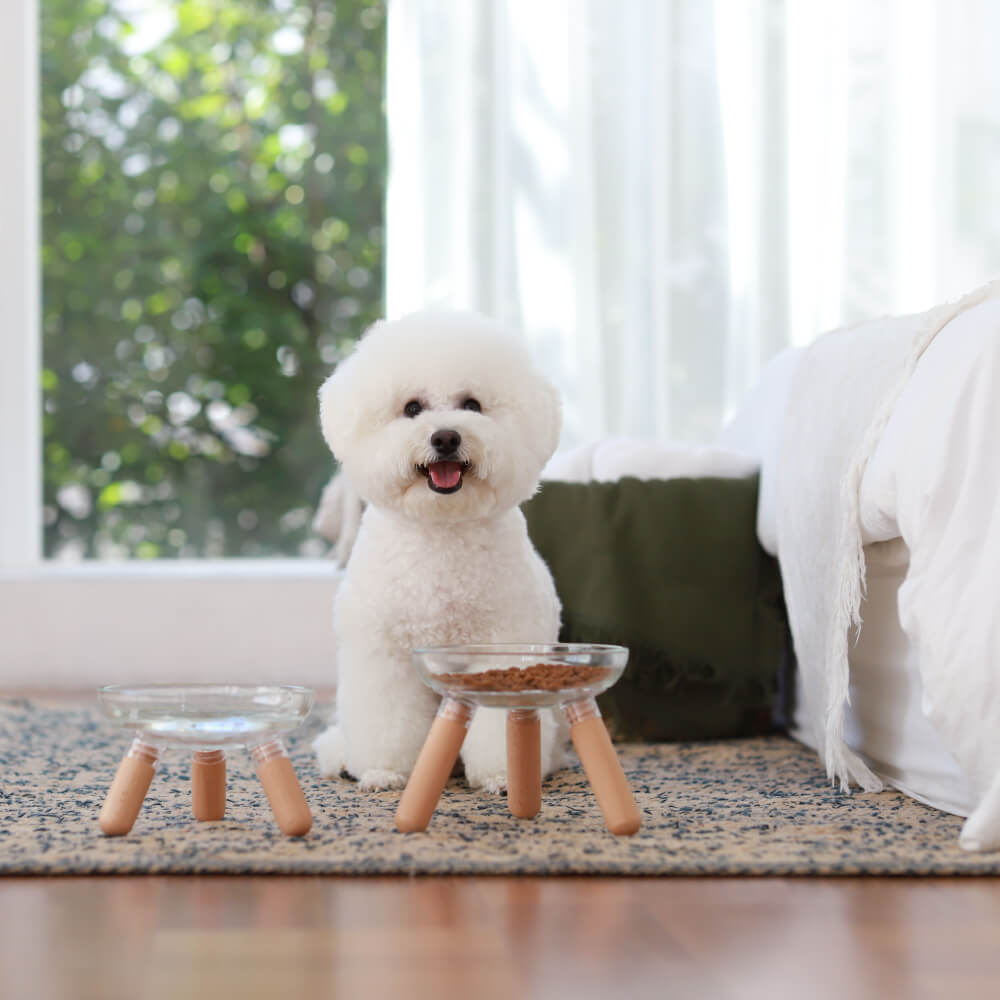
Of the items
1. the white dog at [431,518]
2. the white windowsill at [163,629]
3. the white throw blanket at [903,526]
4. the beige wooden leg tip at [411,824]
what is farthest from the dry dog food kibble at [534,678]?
the white windowsill at [163,629]

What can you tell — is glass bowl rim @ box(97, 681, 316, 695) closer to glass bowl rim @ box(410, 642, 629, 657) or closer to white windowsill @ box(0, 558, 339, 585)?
glass bowl rim @ box(410, 642, 629, 657)

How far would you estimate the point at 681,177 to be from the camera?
2.95m

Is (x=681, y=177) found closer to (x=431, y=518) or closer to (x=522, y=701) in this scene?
(x=431, y=518)

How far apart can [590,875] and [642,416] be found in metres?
1.87

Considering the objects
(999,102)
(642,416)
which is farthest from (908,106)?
(642,416)

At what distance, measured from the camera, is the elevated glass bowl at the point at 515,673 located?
1268mm

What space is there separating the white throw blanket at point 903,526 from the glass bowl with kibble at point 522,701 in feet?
1.13

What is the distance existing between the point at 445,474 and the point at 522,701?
1.02ft

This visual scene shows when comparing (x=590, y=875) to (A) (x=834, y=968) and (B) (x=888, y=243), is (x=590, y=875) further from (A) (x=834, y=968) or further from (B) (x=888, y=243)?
(B) (x=888, y=243)

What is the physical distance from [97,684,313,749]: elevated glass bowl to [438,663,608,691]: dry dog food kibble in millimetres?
194

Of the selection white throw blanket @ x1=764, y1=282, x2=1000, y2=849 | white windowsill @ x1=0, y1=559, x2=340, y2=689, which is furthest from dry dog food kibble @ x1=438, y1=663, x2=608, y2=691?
white windowsill @ x1=0, y1=559, x2=340, y2=689

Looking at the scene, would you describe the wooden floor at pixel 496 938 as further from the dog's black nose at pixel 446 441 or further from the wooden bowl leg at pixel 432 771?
the dog's black nose at pixel 446 441

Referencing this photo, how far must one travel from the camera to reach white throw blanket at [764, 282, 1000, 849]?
1229 millimetres

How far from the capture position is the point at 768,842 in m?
1.26
